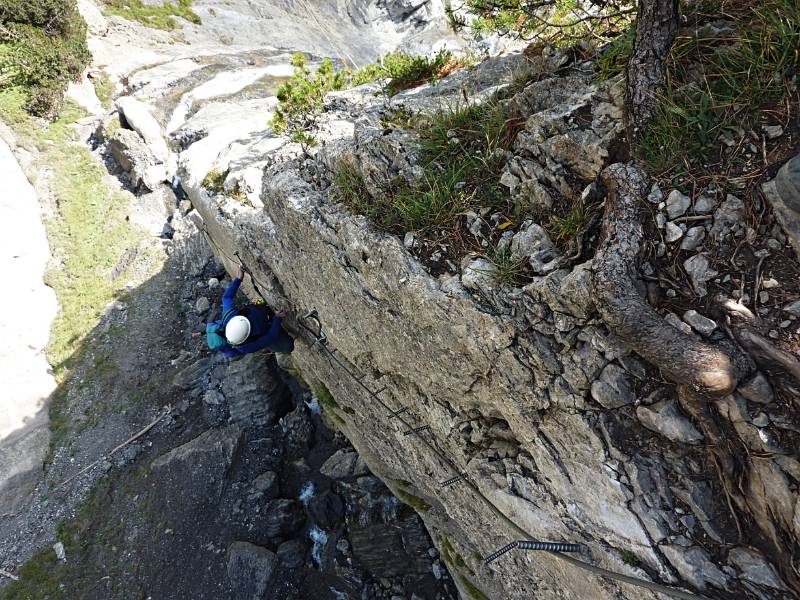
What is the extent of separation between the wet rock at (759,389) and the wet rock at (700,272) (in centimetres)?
69

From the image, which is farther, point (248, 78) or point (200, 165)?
point (248, 78)

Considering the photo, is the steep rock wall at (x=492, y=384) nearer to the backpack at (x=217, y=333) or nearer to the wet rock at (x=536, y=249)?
the wet rock at (x=536, y=249)

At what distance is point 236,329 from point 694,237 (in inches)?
244

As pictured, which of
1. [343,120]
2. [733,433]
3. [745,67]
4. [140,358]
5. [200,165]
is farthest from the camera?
[140,358]

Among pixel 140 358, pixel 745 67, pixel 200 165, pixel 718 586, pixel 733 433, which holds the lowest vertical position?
pixel 140 358

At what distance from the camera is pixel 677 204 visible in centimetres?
340

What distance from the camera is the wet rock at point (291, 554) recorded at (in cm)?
985

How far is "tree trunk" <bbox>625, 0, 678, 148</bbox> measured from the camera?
3.50 meters

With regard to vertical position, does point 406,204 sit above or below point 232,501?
above

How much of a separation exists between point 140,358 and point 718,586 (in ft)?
50.3

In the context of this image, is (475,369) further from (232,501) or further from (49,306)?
(49,306)

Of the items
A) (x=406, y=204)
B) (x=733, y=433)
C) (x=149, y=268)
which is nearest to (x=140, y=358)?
(x=149, y=268)

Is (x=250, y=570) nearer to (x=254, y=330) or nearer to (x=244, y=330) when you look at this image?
(x=254, y=330)

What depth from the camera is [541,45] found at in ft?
18.7
